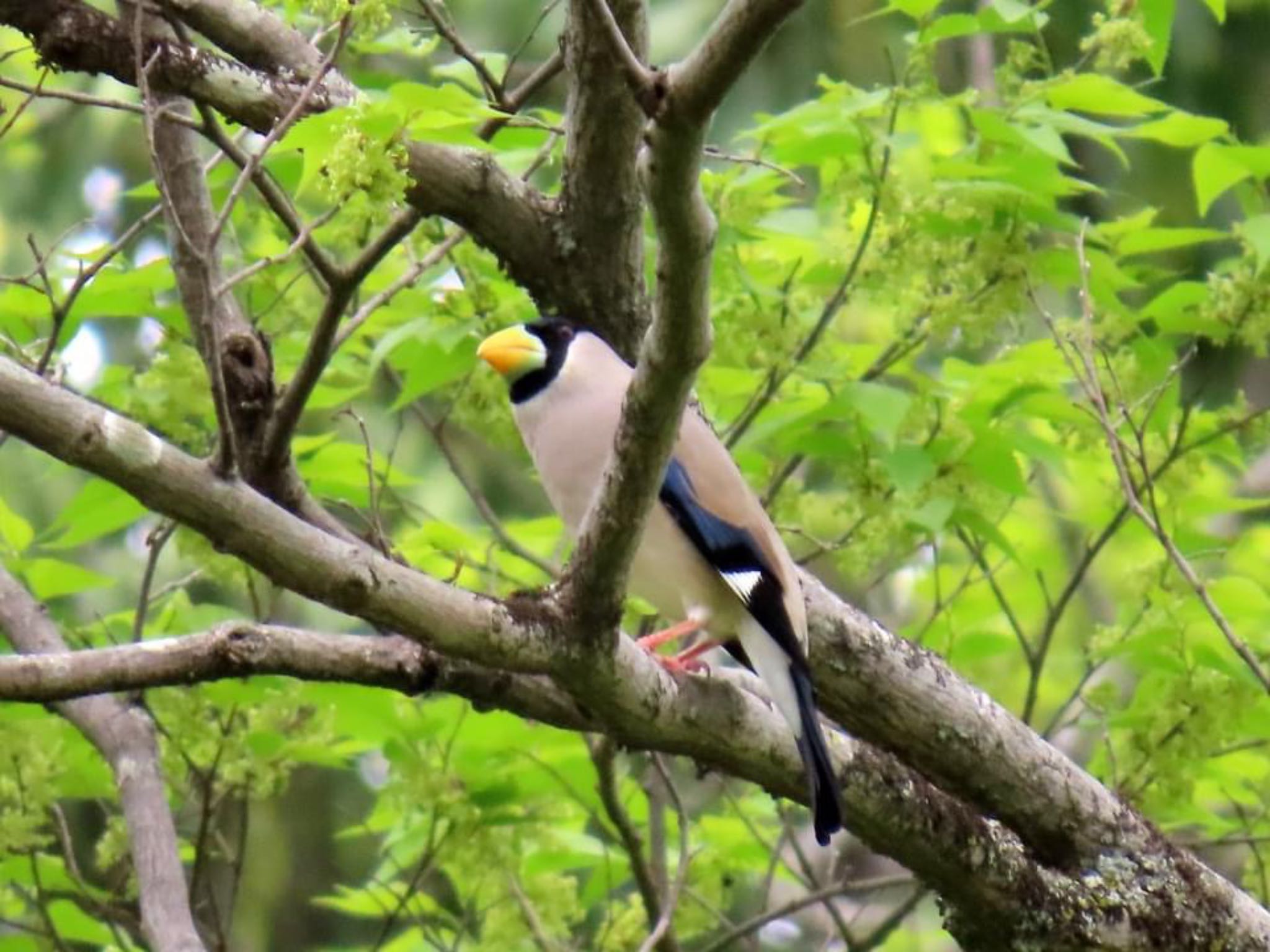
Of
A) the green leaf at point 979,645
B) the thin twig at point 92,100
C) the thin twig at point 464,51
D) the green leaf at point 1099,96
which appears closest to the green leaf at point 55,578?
the thin twig at point 92,100

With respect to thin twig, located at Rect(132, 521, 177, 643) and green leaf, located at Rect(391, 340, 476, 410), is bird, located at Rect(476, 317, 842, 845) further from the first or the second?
thin twig, located at Rect(132, 521, 177, 643)

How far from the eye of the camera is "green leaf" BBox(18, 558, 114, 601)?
162 inches

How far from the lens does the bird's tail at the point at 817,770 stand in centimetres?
336

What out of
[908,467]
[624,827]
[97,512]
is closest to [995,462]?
[908,467]

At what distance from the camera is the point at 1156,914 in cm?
371

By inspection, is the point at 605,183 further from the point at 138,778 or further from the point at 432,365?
the point at 138,778

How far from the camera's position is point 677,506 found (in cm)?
383

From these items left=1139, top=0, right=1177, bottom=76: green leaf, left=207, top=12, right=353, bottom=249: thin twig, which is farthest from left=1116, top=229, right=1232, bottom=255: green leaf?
left=207, top=12, right=353, bottom=249: thin twig

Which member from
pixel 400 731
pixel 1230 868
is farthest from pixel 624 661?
pixel 1230 868

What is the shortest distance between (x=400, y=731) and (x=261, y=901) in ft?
16.5

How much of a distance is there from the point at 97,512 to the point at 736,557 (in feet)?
4.52

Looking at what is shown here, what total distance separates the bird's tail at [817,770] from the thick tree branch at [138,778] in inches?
47.1

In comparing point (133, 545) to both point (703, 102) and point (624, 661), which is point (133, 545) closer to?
point (624, 661)

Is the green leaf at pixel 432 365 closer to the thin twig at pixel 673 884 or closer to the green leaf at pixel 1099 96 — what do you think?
the thin twig at pixel 673 884
